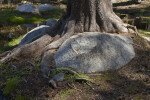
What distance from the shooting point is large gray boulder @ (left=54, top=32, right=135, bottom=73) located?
548 cm

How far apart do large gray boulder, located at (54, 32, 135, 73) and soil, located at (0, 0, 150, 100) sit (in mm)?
260

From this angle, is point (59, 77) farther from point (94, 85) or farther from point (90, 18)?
point (90, 18)

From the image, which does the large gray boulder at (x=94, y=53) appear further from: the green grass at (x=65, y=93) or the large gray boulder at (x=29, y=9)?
the large gray boulder at (x=29, y=9)

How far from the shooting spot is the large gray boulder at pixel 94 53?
Result: 18.0 feet

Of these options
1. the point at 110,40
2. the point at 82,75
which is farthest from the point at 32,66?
the point at 110,40

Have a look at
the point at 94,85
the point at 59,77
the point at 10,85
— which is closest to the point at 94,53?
the point at 94,85

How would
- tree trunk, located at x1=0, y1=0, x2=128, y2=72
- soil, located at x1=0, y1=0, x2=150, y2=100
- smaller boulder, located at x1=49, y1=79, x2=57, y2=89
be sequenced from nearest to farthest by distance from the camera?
soil, located at x1=0, y1=0, x2=150, y2=100
smaller boulder, located at x1=49, y1=79, x2=57, y2=89
tree trunk, located at x1=0, y1=0, x2=128, y2=72

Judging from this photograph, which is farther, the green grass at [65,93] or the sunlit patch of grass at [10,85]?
Answer: the sunlit patch of grass at [10,85]

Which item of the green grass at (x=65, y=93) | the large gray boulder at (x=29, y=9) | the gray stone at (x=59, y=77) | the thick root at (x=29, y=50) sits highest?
the large gray boulder at (x=29, y=9)

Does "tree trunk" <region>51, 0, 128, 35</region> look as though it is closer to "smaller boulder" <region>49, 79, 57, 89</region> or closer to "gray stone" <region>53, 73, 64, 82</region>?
"gray stone" <region>53, 73, 64, 82</region>

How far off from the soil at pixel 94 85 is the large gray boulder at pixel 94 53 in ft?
0.85

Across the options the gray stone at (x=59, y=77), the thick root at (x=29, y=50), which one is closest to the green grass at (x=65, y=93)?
the gray stone at (x=59, y=77)

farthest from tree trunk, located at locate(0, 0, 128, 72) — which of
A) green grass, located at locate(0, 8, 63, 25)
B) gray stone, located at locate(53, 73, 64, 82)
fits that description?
green grass, located at locate(0, 8, 63, 25)

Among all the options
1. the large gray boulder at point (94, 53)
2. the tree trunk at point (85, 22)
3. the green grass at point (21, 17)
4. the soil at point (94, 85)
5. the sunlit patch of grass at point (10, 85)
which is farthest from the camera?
the green grass at point (21, 17)
